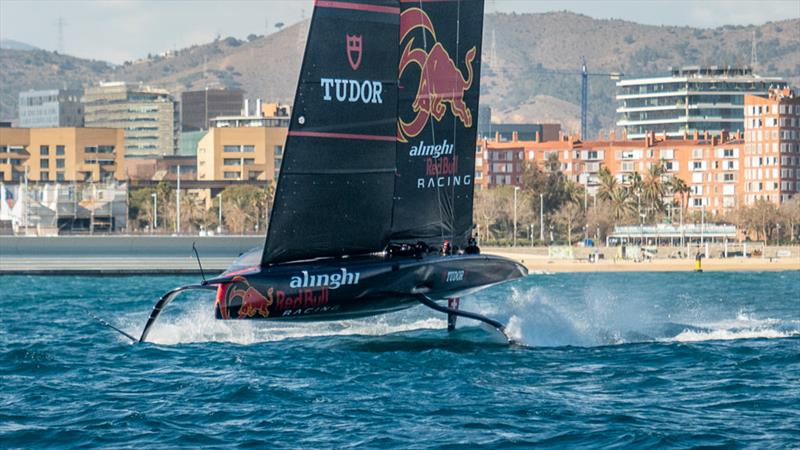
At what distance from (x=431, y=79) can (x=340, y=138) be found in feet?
13.6

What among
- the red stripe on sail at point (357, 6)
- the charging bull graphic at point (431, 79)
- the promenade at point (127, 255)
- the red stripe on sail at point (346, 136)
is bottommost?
the promenade at point (127, 255)

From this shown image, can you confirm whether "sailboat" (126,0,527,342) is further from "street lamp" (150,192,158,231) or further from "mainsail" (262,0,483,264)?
"street lamp" (150,192,158,231)

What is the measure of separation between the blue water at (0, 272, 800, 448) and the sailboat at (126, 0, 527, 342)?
1.24 meters

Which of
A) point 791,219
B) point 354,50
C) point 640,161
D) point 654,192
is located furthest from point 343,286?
point 640,161

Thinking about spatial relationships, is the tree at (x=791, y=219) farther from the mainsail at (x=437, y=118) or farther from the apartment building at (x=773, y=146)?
the mainsail at (x=437, y=118)

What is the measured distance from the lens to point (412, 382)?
27.4m

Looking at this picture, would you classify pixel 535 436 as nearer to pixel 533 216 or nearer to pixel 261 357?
pixel 261 357

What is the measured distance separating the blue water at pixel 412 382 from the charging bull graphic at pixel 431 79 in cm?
482

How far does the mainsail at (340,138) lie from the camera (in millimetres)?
31188

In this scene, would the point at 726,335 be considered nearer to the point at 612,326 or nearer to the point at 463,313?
the point at 612,326

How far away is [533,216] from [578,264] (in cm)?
3686

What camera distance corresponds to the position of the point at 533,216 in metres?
145

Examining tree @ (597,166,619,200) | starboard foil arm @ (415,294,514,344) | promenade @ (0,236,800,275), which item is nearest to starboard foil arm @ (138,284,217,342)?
starboard foil arm @ (415,294,514,344)

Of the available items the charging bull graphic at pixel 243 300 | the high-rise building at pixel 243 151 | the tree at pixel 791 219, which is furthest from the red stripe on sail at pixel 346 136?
the high-rise building at pixel 243 151
